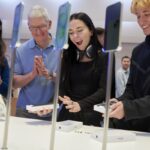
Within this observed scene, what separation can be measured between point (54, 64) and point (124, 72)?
311 centimetres

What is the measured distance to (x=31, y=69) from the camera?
1.78 meters

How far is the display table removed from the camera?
3.04 feet

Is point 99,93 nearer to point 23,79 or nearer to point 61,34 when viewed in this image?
point 23,79

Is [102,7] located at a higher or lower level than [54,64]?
higher

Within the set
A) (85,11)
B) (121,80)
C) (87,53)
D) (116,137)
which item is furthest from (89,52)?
(85,11)

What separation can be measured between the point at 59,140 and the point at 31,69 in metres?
0.83

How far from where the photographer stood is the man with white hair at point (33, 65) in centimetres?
170

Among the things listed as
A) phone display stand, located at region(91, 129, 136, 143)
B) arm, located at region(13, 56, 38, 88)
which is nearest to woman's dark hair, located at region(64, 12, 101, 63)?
arm, located at region(13, 56, 38, 88)

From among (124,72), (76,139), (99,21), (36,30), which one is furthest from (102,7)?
(76,139)

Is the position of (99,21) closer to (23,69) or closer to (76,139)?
(23,69)

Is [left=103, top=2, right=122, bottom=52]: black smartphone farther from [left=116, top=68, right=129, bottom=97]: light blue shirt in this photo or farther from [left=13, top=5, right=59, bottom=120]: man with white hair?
[left=116, top=68, right=129, bottom=97]: light blue shirt

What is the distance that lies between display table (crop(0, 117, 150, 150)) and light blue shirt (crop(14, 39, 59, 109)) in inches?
18.7

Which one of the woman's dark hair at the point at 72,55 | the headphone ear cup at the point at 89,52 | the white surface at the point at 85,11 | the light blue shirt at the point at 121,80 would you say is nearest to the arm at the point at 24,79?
the woman's dark hair at the point at 72,55

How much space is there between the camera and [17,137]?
1.03 meters
